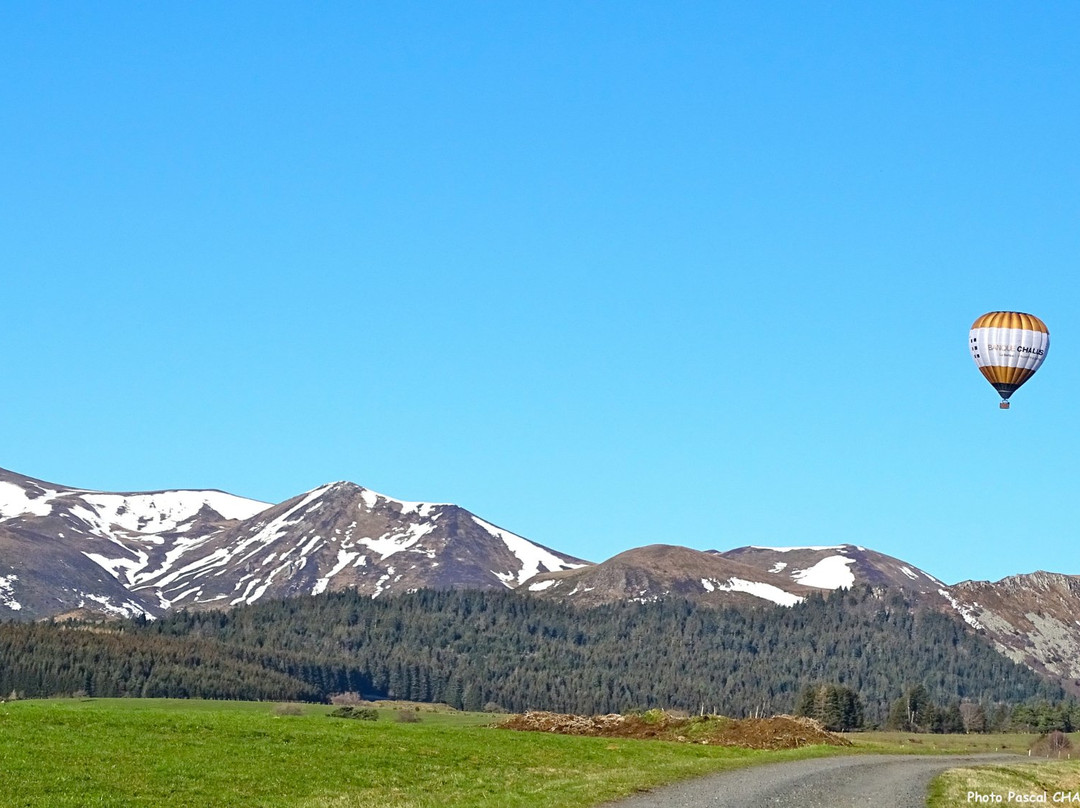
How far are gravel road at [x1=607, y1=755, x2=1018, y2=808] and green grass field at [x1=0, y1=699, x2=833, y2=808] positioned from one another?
1.45m

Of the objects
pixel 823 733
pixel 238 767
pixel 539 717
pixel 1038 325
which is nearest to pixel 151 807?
pixel 238 767

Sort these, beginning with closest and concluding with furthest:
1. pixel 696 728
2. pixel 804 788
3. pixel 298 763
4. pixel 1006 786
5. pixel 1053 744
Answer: pixel 804 788
pixel 298 763
pixel 1006 786
pixel 696 728
pixel 1053 744

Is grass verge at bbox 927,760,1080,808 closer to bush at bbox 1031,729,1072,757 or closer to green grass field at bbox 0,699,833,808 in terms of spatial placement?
green grass field at bbox 0,699,833,808

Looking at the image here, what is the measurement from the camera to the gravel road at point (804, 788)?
38250 mm

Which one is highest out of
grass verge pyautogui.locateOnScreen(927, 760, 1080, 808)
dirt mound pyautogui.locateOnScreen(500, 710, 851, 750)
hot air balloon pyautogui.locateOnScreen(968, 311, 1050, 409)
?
hot air balloon pyautogui.locateOnScreen(968, 311, 1050, 409)

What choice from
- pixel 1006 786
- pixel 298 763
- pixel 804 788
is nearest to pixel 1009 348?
pixel 1006 786

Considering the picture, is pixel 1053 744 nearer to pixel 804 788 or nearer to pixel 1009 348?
pixel 1009 348

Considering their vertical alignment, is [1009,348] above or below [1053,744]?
above

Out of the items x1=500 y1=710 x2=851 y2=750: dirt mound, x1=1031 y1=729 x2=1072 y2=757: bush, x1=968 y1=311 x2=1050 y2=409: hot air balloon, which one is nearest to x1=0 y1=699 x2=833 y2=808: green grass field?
x1=500 y1=710 x2=851 y2=750: dirt mound

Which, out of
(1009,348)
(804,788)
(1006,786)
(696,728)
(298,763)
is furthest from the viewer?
(1009,348)

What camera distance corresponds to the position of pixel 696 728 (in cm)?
7512

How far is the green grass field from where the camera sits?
124ft

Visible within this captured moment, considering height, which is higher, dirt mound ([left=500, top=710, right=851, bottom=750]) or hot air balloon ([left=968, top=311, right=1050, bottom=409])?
hot air balloon ([left=968, top=311, right=1050, bottom=409])

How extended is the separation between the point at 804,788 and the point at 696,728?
33.3 meters
